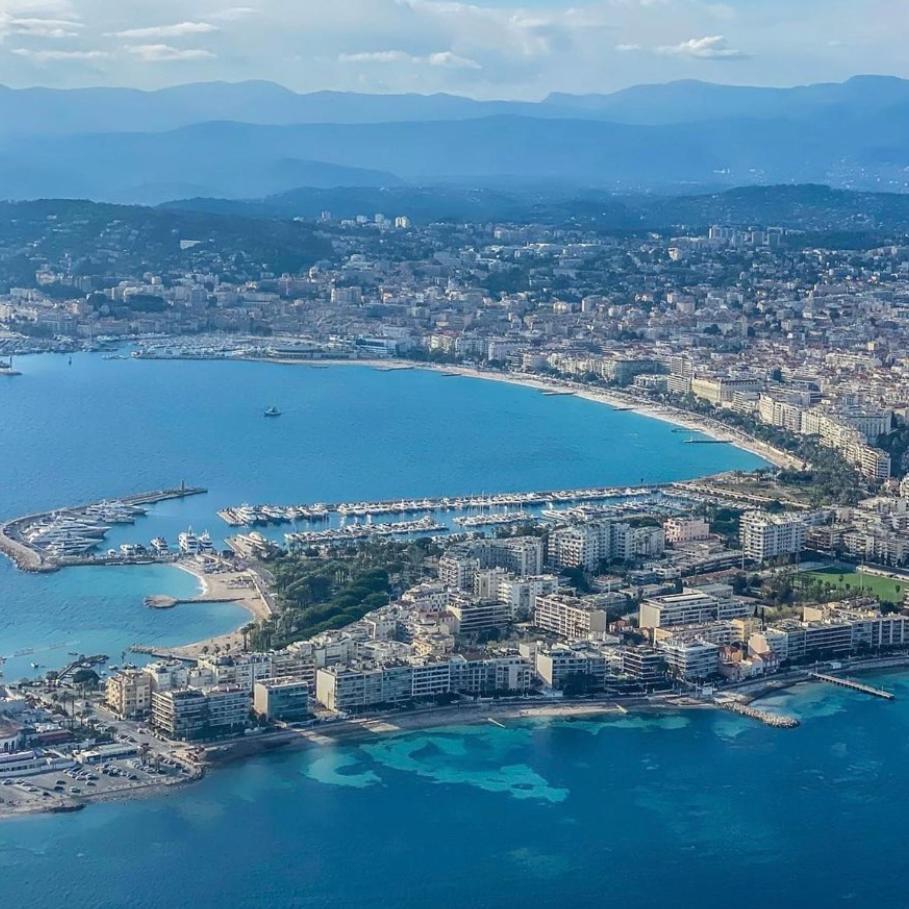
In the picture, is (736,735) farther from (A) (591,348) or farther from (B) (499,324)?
(B) (499,324)

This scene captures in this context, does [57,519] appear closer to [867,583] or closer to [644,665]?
[644,665]

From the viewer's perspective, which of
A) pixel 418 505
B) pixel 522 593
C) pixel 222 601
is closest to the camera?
pixel 522 593

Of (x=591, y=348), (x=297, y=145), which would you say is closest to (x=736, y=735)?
(x=591, y=348)

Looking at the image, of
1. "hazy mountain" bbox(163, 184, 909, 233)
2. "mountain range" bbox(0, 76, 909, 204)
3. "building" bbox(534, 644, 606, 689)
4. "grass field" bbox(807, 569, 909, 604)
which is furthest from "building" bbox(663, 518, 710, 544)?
"mountain range" bbox(0, 76, 909, 204)

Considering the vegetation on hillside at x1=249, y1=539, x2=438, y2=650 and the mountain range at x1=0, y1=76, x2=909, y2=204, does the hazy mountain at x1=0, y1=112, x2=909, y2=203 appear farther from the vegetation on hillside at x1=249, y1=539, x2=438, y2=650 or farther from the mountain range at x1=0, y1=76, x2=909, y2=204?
the vegetation on hillside at x1=249, y1=539, x2=438, y2=650

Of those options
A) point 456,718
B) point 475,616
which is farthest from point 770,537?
point 456,718

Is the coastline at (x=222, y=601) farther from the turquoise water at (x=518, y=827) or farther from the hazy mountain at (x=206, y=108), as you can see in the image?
the hazy mountain at (x=206, y=108)
